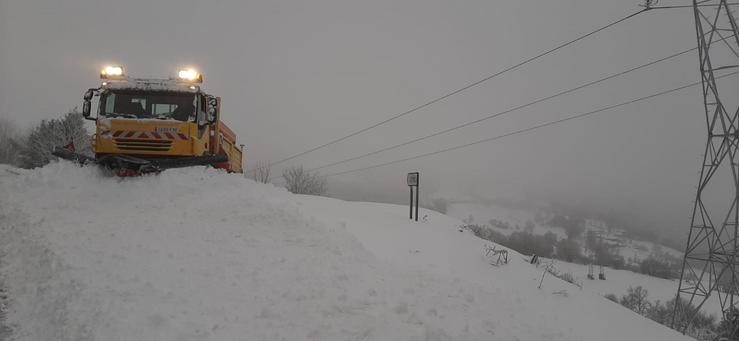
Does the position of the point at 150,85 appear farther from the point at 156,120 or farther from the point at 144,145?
the point at 144,145

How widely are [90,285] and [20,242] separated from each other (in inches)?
139

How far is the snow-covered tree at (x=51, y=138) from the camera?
35938 millimetres

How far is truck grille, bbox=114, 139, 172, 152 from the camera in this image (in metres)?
11.1

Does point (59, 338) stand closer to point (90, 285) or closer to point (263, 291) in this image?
point (90, 285)

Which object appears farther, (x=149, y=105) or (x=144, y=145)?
(x=149, y=105)

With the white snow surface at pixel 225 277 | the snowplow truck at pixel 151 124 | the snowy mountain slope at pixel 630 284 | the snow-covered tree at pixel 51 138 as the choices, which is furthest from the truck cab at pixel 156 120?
the snowy mountain slope at pixel 630 284

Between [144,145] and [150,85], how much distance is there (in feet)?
7.09

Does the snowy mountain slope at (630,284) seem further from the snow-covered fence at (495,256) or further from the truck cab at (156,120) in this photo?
the truck cab at (156,120)

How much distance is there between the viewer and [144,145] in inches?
441

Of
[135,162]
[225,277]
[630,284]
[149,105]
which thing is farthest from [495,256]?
[630,284]

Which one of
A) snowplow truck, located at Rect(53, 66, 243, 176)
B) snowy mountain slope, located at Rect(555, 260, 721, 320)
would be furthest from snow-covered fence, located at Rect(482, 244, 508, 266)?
snowy mountain slope, located at Rect(555, 260, 721, 320)

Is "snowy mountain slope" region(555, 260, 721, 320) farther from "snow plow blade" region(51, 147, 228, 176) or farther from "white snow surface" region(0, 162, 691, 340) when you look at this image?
"snow plow blade" region(51, 147, 228, 176)

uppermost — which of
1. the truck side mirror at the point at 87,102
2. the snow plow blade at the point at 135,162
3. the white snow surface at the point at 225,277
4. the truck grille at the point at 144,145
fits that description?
the truck side mirror at the point at 87,102

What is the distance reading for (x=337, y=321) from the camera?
498 centimetres
